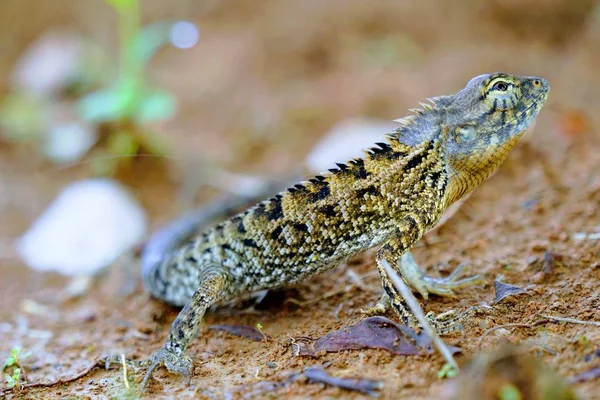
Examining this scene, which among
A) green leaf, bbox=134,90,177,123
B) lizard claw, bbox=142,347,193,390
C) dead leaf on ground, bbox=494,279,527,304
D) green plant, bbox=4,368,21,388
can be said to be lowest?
dead leaf on ground, bbox=494,279,527,304

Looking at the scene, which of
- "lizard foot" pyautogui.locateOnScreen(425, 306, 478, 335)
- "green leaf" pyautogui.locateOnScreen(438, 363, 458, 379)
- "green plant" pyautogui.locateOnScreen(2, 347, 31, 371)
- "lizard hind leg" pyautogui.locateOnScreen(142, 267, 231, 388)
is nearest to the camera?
"green leaf" pyautogui.locateOnScreen(438, 363, 458, 379)

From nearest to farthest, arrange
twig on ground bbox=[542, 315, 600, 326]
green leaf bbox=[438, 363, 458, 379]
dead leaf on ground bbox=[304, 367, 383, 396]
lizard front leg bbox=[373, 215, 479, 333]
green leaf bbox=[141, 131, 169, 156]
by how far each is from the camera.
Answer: green leaf bbox=[438, 363, 458, 379], dead leaf on ground bbox=[304, 367, 383, 396], twig on ground bbox=[542, 315, 600, 326], lizard front leg bbox=[373, 215, 479, 333], green leaf bbox=[141, 131, 169, 156]

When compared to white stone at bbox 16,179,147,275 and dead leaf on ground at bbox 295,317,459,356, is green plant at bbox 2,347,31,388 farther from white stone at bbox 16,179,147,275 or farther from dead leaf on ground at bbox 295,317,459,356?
dead leaf on ground at bbox 295,317,459,356

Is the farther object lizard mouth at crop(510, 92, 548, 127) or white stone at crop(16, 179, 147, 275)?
white stone at crop(16, 179, 147, 275)

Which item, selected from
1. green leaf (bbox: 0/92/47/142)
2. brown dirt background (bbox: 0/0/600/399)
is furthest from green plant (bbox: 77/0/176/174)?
green leaf (bbox: 0/92/47/142)

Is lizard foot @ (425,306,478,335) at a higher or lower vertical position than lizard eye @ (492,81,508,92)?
lower

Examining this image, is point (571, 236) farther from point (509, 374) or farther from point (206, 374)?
point (206, 374)

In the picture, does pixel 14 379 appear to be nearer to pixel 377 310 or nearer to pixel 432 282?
pixel 377 310

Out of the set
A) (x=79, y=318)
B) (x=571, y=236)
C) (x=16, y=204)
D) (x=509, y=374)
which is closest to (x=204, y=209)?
(x=79, y=318)
